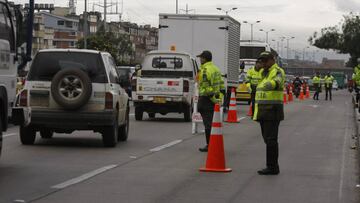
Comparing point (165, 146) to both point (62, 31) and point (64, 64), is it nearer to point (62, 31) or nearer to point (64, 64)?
point (64, 64)

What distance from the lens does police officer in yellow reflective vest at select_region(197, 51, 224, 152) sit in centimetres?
1449

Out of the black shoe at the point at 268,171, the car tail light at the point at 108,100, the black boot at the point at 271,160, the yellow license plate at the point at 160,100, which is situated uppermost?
the car tail light at the point at 108,100

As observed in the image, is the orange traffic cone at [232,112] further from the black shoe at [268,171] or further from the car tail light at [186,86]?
the black shoe at [268,171]

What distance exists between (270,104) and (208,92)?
3.38 m

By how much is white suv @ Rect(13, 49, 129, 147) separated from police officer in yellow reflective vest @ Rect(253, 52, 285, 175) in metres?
3.98

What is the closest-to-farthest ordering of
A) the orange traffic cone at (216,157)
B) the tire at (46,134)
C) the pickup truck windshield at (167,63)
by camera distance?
the orange traffic cone at (216,157)
the tire at (46,134)
the pickup truck windshield at (167,63)

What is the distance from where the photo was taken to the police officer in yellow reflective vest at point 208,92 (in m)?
14.5

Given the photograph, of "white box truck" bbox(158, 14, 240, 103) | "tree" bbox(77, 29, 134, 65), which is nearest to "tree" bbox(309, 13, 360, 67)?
"tree" bbox(77, 29, 134, 65)

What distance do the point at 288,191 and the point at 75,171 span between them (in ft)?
10.8

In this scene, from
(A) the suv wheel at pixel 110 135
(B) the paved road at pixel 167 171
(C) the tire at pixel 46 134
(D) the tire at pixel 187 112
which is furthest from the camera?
(D) the tire at pixel 187 112

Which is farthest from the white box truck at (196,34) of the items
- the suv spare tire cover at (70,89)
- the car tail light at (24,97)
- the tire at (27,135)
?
the suv spare tire cover at (70,89)

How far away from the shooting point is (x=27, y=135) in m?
14.7

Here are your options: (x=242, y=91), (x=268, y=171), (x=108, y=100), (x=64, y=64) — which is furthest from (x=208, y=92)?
(x=242, y=91)

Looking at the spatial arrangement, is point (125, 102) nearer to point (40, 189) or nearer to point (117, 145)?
point (117, 145)
